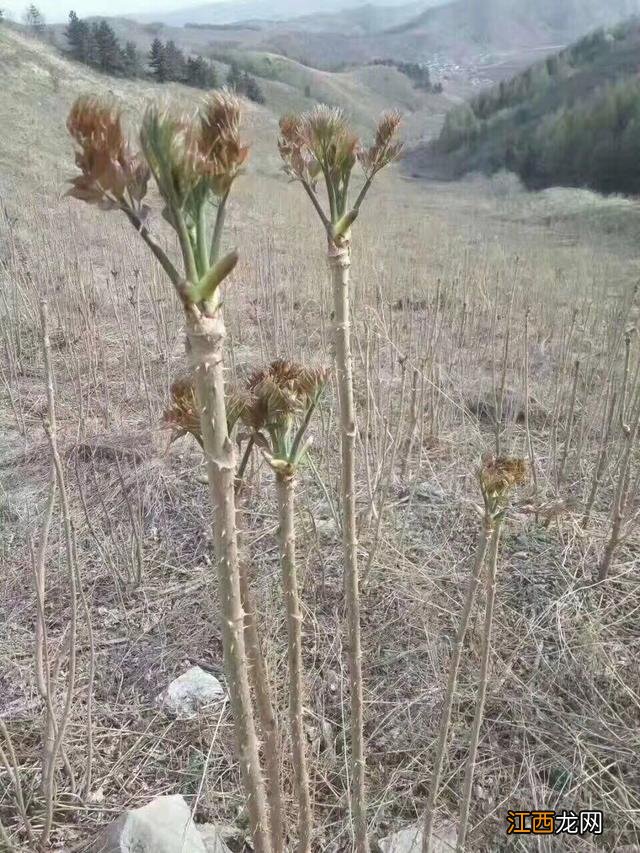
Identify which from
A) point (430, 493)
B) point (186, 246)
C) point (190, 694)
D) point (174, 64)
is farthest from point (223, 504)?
point (174, 64)

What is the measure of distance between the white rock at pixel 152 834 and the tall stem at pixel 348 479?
0.40m

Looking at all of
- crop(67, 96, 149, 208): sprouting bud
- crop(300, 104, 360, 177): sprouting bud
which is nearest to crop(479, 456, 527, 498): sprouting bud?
crop(300, 104, 360, 177): sprouting bud

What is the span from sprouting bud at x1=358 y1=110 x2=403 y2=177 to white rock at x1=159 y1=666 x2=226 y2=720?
1438mm

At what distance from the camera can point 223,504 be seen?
0.55m

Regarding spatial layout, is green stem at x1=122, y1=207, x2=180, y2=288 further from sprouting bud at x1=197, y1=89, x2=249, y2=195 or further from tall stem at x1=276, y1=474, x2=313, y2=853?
tall stem at x1=276, y1=474, x2=313, y2=853

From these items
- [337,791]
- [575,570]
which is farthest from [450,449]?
[337,791]

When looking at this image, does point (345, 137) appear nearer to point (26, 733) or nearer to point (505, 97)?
point (26, 733)

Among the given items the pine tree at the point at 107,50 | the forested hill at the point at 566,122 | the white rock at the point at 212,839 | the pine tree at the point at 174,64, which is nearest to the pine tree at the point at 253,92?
the pine tree at the point at 174,64

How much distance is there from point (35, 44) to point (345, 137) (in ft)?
83.6

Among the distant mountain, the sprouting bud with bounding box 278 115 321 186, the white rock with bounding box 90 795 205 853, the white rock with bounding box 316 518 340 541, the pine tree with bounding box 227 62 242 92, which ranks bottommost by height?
the white rock with bounding box 90 795 205 853

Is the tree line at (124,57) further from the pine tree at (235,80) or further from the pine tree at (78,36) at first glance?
the pine tree at (235,80)

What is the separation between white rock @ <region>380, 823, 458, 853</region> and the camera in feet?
4.18

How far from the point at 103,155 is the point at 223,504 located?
306mm

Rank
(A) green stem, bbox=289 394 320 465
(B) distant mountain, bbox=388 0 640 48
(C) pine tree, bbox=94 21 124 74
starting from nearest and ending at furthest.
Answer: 1. (A) green stem, bbox=289 394 320 465
2. (C) pine tree, bbox=94 21 124 74
3. (B) distant mountain, bbox=388 0 640 48
